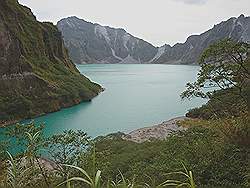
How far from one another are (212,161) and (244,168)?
963 millimetres

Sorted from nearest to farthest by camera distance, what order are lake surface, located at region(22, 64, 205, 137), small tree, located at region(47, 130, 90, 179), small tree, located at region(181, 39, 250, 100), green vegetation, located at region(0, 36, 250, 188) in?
green vegetation, located at region(0, 36, 250, 188) → small tree, located at region(47, 130, 90, 179) → small tree, located at region(181, 39, 250, 100) → lake surface, located at region(22, 64, 205, 137)

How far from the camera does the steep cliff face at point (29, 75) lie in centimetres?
3594

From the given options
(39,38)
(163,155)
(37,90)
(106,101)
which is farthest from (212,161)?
(39,38)

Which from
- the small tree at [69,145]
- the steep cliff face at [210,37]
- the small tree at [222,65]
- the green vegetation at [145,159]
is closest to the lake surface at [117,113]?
the small tree at [222,65]

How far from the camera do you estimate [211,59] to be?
1633cm

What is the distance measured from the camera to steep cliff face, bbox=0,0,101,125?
35.9 meters

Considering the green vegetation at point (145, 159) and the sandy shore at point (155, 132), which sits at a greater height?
the green vegetation at point (145, 159)

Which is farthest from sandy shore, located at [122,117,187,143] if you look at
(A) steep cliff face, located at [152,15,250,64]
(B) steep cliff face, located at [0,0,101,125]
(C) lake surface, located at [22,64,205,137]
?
(A) steep cliff face, located at [152,15,250,64]

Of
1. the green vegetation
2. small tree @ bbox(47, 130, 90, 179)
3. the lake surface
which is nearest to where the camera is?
the green vegetation

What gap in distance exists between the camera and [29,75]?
133 ft

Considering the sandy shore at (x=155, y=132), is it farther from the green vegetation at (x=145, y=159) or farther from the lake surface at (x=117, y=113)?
the green vegetation at (x=145, y=159)

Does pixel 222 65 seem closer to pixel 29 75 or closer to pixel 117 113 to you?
pixel 117 113

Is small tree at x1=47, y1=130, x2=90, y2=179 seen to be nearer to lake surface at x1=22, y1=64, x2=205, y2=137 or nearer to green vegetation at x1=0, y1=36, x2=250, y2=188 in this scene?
green vegetation at x1=0, y1=36, x2=250, y2=188

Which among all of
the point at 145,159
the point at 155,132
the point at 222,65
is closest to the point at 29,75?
the point at 155,132
